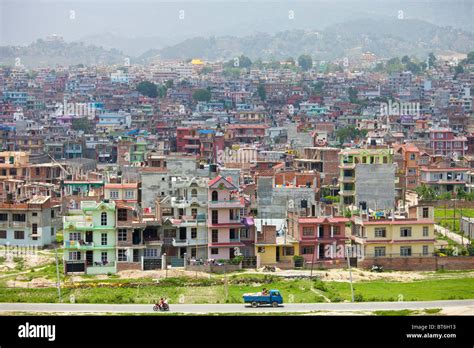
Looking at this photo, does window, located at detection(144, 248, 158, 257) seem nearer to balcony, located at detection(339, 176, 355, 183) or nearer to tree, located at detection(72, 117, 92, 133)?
balcony, located at detection(339, 176, 355, 183)

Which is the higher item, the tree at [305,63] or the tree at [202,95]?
the tree at [305,63]

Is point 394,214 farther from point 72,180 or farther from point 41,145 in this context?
point 41,145

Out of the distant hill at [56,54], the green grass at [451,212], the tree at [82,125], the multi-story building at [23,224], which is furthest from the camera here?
the distant hill at [56,54]

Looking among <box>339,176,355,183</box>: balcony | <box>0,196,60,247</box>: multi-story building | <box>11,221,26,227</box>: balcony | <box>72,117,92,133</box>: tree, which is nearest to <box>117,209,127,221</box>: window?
<box>0,196,60,247</box>: multi-story building

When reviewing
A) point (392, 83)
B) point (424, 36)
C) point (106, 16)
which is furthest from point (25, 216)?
point (424, 36)

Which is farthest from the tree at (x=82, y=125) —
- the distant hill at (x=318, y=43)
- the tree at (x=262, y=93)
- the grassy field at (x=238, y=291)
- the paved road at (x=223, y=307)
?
the distant hill at (x=318, y=43)

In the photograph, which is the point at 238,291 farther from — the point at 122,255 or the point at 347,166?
the point at 347,166

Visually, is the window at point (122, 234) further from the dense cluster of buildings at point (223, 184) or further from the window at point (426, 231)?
the window at point (426, 231)
